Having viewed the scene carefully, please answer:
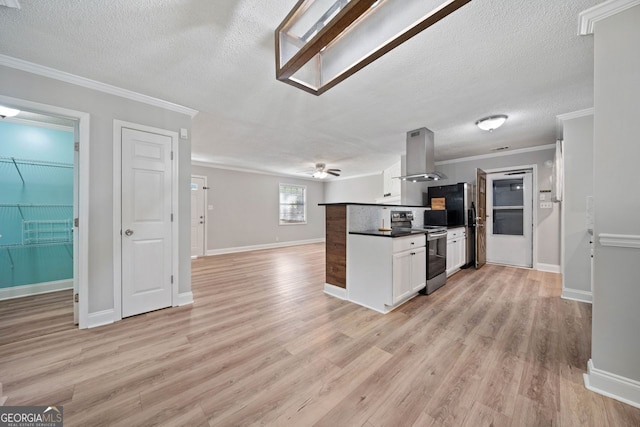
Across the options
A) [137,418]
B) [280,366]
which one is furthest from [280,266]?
[137,418]

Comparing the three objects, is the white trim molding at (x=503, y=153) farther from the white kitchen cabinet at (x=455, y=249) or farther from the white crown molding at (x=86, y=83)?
the white crown molding at (x=86, y=83)

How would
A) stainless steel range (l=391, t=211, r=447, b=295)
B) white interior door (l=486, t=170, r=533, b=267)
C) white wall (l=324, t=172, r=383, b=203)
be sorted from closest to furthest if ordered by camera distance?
stainless steel range (l=391, t=211, r=447, b=295), white interior door (l=486, t=170, r=533, b=267), white wall (l=324, t=172, r=383, b=203)

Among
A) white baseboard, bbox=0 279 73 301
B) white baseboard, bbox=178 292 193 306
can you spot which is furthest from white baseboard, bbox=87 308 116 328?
white baseboard, bbox=0 279 73 301

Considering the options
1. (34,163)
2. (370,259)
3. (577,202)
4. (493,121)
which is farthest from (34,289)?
(577,202)

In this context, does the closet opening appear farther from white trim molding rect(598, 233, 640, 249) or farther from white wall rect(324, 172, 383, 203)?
white wall rect(324, 172, 383, 203)

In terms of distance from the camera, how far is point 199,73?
2.24 m

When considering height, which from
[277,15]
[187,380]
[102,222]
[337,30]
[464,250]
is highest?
[277,15]

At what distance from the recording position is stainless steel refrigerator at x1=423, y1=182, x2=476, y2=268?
471 centimetres

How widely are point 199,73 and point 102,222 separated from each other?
185 centimetres

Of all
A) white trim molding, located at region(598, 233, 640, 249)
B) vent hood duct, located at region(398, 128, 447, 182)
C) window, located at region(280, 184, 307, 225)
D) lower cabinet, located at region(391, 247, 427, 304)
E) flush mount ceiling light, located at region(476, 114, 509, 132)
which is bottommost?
lower cabinet, located at region(391, 247, 427, 304)

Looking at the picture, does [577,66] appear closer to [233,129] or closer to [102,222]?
[233,129]

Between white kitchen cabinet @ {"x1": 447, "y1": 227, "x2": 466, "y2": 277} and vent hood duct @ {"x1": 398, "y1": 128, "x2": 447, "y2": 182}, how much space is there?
118 centimetres

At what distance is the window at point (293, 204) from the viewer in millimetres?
8172

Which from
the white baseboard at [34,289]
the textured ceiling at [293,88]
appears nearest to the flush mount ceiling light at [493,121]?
the textured ceiling at [293,88]
